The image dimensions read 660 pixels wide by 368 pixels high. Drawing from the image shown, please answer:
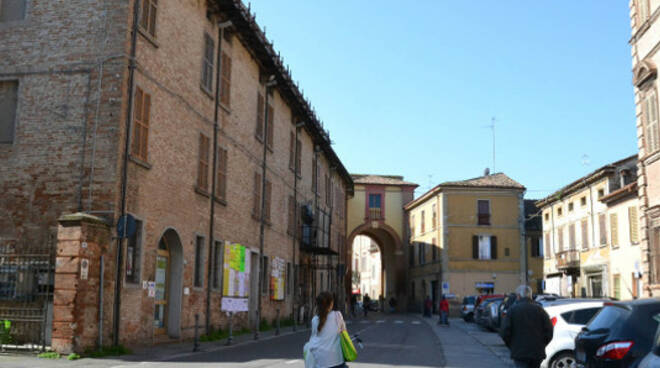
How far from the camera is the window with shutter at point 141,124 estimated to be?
16062 mm

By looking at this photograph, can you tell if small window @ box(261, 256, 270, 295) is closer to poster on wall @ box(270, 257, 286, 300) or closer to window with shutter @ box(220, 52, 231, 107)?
poster on wall @ box(270, 257, 286, 300)

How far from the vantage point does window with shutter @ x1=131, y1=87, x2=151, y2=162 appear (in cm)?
1606

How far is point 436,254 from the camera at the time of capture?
5594 centimetres

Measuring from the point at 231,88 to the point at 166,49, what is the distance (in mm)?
5267

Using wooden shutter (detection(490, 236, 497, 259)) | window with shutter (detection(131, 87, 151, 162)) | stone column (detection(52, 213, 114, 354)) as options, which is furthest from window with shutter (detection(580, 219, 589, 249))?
stone column (detection(52, 213, 114, 354))

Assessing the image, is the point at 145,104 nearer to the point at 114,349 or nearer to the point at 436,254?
the point at 114,349

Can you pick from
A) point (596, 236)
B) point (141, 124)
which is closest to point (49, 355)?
point (141, 124)

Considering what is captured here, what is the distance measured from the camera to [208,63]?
20.9 meters

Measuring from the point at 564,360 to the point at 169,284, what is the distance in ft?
36.3

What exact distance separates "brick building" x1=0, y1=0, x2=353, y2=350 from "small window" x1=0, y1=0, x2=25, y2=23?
0.11ft

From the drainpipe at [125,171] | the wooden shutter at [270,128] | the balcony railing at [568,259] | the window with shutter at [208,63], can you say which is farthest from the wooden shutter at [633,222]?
the drainpipe at [125,171]

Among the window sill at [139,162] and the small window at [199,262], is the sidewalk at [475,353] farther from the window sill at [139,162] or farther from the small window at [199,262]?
the window sill at [139,162]

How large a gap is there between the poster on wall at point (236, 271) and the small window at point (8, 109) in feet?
26.8

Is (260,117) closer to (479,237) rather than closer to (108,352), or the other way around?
(108,352)
